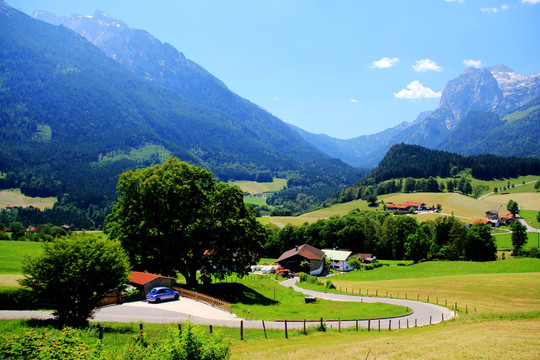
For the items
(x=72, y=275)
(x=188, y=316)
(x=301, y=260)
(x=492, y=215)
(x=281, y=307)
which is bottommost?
(x=301, y=260)

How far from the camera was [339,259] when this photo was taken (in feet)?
325

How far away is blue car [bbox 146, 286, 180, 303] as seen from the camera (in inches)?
1195

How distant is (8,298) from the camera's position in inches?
966

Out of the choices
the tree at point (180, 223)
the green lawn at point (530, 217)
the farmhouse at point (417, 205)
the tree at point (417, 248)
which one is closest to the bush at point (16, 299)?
the tree at point (180, 223)

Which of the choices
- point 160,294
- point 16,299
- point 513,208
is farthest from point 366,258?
point 16,299

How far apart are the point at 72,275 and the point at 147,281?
518 inches

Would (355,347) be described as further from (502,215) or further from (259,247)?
(502,215)

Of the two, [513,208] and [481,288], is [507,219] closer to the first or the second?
[513,208]

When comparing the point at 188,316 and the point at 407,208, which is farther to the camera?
the point at 407,208

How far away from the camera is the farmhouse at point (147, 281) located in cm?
3200

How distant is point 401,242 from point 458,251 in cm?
1874

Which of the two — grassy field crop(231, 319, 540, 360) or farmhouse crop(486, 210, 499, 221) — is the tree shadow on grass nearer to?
grassy field crop(231, 319, 540, 360)

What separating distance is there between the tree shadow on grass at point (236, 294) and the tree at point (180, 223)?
2081 millimetres

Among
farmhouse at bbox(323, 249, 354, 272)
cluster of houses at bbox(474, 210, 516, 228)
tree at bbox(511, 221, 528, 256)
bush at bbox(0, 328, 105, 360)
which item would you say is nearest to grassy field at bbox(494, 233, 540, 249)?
tree at bbox(511, 221, 528, 256)
